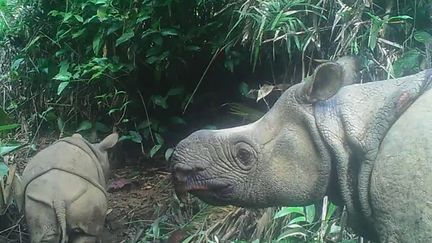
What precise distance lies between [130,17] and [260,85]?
126 cm

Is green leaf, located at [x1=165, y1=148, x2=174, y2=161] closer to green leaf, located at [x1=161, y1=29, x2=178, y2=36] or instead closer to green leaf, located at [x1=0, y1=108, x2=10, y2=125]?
green leaf, located at [x1=161, y1=29, x2=178, y2=36]

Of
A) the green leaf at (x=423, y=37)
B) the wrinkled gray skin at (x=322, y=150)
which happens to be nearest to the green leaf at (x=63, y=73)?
the green leaf at (x=423, y=37)

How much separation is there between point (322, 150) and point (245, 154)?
0.85 feet

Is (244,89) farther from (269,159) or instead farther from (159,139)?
(269,159)

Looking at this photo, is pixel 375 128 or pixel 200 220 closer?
pixel 375 128

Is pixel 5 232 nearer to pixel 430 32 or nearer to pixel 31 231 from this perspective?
pixel 31 231

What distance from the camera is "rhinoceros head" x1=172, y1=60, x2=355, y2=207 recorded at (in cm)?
253

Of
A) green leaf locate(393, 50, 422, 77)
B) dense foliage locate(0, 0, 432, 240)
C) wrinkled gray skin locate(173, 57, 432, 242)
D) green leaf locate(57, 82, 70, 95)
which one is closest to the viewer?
wrinkled gray skin locate(173, 57, 432, 242)

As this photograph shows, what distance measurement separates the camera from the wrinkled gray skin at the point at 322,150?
2396 mm

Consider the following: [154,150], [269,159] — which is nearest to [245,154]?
[269,159]

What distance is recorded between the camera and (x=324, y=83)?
100 inches

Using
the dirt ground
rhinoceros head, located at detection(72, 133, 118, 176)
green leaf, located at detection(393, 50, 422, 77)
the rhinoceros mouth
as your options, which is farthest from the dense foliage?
the rhinoceros mouth

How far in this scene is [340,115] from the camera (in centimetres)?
252

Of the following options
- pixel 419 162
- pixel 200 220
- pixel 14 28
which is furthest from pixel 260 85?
pixel 419 162
